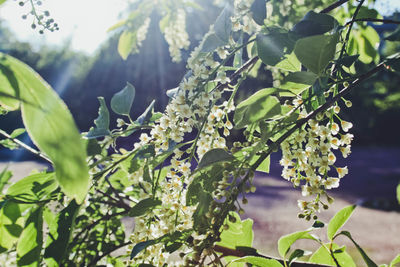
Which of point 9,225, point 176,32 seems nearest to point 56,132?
point 9,225

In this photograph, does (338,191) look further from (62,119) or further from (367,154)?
(62,119)

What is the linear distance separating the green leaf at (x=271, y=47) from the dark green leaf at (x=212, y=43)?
80 mm

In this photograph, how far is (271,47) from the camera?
0.52 m

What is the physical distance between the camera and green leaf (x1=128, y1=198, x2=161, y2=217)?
1.82 feet

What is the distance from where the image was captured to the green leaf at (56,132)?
0.27 metres

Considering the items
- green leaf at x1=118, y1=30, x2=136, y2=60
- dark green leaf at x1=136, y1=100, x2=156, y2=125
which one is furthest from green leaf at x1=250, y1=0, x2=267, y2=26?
green leaf at x1=118, y1=30, x2=136, y2=60

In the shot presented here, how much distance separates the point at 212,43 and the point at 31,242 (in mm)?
441

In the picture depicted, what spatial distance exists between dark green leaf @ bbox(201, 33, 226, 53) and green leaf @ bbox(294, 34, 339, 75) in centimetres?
17

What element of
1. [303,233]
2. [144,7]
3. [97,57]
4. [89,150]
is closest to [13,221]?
[89,150]

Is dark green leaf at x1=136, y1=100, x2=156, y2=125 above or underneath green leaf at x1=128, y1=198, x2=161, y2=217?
above

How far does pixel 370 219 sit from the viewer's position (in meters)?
5.16

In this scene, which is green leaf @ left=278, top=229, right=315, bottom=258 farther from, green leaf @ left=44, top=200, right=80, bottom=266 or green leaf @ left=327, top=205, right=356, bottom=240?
green leaf @ left=44, top=200, right=80, bottom=266

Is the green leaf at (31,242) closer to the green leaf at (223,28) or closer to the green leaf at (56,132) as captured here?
the green leaf at (56,132)

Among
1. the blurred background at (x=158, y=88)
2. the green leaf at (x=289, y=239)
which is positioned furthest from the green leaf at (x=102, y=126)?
the blurred background at (x=158, y=88)
